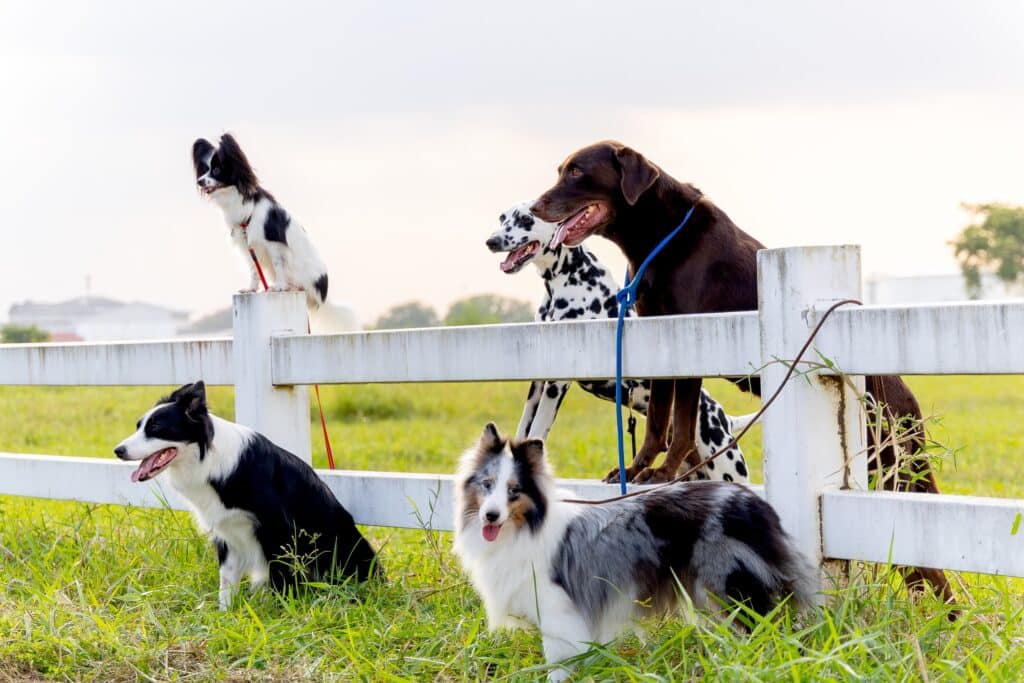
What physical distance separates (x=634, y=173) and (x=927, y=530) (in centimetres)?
180

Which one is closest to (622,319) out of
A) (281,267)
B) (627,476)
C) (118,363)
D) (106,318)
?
(627,476)

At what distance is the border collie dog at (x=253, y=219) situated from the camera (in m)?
6.85

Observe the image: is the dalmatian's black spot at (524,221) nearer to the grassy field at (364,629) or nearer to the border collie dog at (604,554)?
the grassy field at (364,629)

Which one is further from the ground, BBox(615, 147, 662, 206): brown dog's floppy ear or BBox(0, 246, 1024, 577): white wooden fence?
BBox(615, 147, 662, 206): brown dog's floppy ear

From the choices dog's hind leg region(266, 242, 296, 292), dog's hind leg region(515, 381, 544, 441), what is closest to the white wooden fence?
dog's hind leg region(515, 381, 544, 441)

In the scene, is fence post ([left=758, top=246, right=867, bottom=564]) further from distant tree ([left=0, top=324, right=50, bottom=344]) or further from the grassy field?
distant tree ([left=0, top=324, right=50, bottom=344])

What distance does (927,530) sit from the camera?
3.70 metres

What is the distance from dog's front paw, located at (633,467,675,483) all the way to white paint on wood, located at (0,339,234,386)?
2122 mm

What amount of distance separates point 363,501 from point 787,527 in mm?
2031

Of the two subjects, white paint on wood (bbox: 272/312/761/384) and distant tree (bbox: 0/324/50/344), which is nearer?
white paint on wood (bbox: 272/312/761/384)

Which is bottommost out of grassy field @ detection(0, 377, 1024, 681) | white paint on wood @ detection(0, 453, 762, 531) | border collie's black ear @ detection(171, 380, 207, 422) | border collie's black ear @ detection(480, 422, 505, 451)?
grassy field @ detection(0, 377, 1024, 681)

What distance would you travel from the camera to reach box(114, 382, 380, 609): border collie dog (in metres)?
5.05

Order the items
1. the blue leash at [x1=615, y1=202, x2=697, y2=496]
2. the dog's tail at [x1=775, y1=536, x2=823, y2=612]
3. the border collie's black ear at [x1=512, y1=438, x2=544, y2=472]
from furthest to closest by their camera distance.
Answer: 1. the blue leash at [x1=615, y1=202, x2=697, y2=496]
2. the border collie's black ear at [x1=512, y1=438, x2=544, y2=472]
3. the dog's tail at [x1=775, y1=536, x2=823, y2=612]

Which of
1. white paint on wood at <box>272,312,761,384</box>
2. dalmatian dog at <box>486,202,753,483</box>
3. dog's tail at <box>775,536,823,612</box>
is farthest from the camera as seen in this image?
dalmatian dog at <box>486,202,753,483</box>
